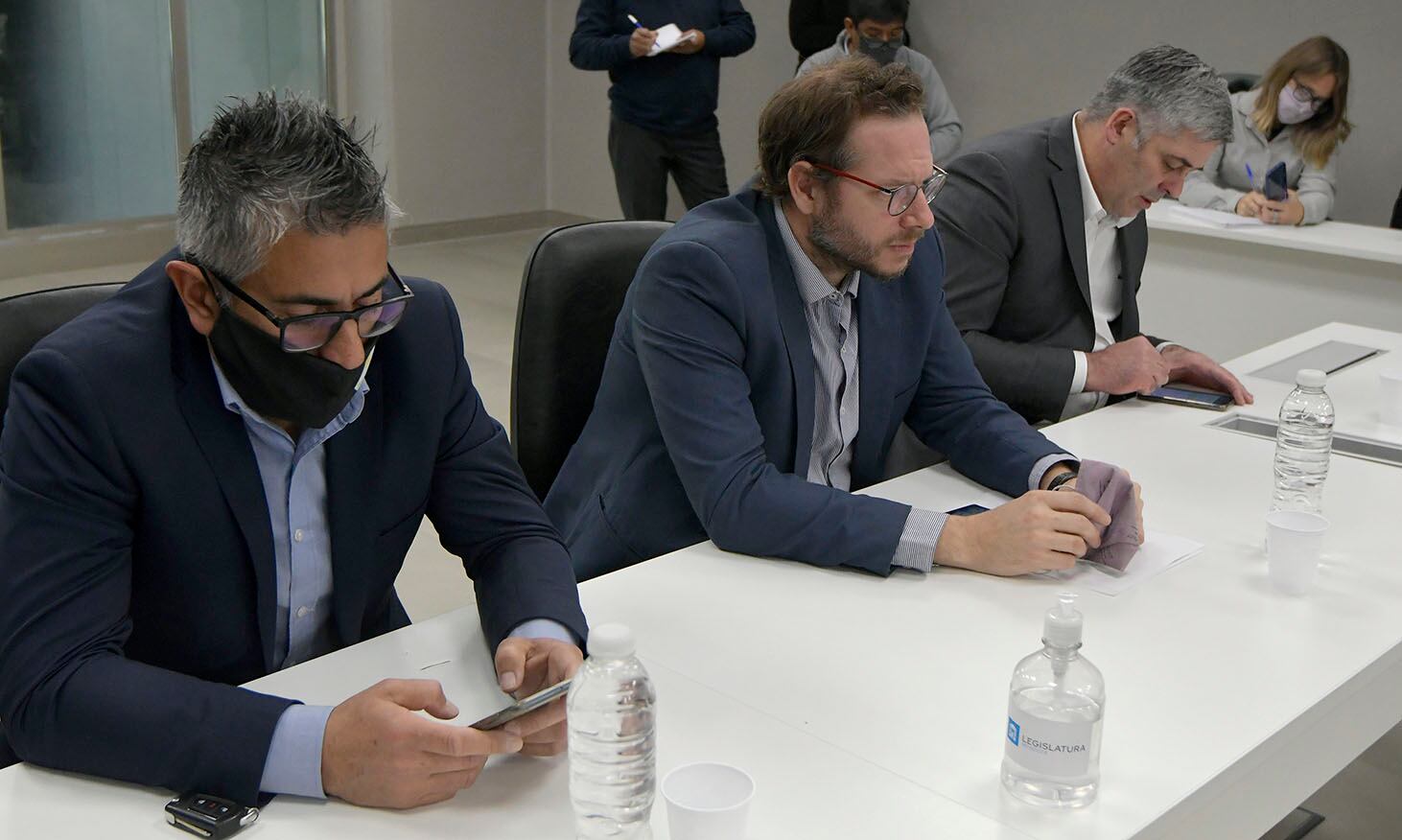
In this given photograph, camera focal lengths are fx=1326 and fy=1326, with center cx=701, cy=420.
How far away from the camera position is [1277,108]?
183 inches

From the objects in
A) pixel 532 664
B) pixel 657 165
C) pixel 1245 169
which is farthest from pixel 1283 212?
pixel 532 664

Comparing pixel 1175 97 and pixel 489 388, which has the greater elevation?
pixel 1175 97

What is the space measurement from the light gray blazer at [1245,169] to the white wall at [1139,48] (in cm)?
89

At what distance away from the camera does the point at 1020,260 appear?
8.75 feet

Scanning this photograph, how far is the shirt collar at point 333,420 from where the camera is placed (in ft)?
4.48

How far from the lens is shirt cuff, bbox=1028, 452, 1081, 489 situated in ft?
6.61

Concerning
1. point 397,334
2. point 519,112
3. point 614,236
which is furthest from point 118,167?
point 397,334

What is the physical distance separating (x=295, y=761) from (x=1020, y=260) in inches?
75.0

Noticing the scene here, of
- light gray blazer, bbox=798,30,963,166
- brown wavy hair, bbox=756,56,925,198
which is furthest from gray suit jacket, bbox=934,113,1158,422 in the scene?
light gray blazer, bbox=798,30,963,166

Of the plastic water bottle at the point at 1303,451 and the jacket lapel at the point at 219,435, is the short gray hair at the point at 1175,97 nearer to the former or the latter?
the plastic water bottle at the point at 1303,451

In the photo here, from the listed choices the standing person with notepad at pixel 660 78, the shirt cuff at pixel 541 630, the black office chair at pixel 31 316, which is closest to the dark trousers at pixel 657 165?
the standing person with notepad at pixel 660 78

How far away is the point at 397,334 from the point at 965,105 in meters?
5.43

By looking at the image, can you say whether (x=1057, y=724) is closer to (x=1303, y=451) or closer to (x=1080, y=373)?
(x=1303, y=451)

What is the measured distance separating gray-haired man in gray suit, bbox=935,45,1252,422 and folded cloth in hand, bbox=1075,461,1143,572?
79 centimetres
